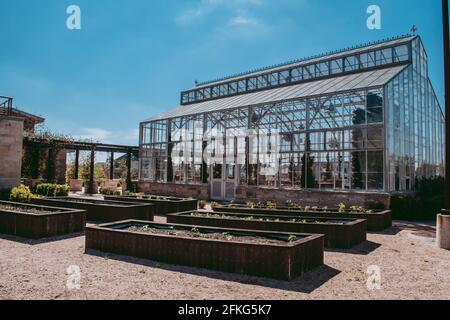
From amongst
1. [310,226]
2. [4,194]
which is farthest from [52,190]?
[310,226]

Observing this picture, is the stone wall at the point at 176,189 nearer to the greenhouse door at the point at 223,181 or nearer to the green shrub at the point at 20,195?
the greenhouse door at the point at 223,181

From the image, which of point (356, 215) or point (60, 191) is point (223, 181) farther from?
point (356, 215)

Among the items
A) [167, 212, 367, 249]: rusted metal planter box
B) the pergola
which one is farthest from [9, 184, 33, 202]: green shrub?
the pergola

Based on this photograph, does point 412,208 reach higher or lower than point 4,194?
lower

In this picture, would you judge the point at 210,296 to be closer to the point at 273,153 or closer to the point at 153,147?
the point at 273,153

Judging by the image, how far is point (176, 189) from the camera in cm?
2545

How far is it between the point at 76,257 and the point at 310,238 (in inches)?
202

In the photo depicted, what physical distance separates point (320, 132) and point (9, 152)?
702 inches

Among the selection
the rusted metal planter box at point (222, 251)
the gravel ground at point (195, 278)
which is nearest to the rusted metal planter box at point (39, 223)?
the gravel ground at point (195, 278)

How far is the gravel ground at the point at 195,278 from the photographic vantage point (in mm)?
5301

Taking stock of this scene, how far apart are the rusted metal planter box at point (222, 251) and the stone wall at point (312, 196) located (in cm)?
987

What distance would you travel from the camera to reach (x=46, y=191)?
65.9ft

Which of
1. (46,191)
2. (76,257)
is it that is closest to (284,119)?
(46,191)
